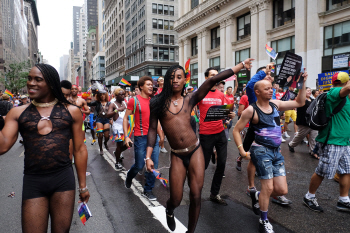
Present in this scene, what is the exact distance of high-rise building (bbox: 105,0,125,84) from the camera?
72.6 metres

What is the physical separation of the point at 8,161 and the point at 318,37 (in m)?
21.7

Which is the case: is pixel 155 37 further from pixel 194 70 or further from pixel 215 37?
pixel 215 37

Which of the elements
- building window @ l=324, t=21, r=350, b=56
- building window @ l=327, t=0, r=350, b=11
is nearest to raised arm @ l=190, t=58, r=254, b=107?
building window @ l=324, t=21, r=350, b=56

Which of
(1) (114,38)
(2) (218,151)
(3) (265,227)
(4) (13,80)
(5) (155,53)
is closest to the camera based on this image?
(3) (265,227)

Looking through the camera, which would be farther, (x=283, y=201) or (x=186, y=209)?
(x=283, y=201)

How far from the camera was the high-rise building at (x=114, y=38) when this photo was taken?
72575mm

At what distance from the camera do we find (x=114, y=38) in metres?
80.8

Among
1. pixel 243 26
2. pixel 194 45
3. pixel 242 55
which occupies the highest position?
pixel 194 45

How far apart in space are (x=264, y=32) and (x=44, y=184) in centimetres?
2651

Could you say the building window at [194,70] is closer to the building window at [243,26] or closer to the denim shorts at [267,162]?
the building window at [243,26]

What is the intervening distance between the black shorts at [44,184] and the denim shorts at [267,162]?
91.7 inches

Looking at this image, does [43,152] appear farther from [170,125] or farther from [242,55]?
[242,55]

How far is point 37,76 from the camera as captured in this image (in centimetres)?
226

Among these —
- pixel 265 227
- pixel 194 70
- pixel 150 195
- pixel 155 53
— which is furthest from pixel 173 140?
pixel 155 53
